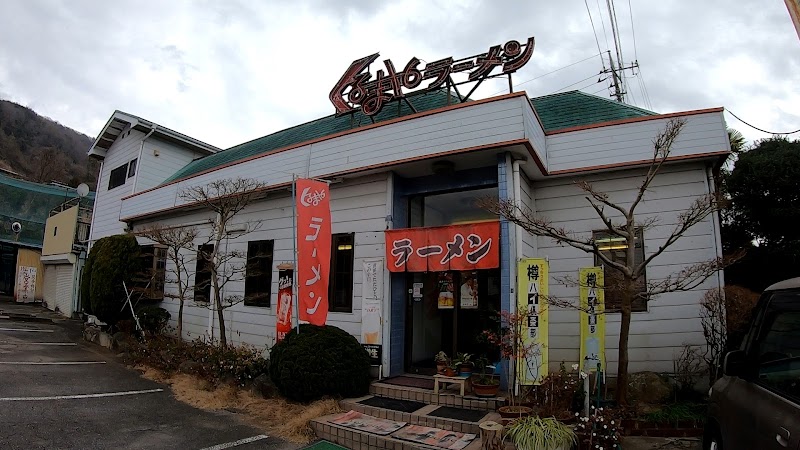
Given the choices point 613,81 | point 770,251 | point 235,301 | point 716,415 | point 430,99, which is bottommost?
point 716,415

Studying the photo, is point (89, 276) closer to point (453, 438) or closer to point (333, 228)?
point (333, 228)

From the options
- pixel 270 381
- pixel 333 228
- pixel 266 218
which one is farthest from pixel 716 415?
pixel 266 218

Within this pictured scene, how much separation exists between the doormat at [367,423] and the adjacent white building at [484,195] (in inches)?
63.3

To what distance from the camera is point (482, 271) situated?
8.52 meters

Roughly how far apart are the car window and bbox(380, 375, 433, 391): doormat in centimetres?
500

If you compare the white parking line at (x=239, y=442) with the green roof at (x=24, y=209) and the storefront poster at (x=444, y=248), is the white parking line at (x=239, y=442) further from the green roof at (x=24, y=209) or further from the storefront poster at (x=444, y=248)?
the green roof at (x=24, y=209)

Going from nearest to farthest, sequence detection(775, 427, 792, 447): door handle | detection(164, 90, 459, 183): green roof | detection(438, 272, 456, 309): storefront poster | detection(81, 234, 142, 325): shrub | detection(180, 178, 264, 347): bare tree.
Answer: detection(775, 427, 792, 447): door handle < detection(438, 272, 456, 309): storefront poster < detection(180, 178, 264, 347): bare tree < detection(164, 90, 459, 183): green roof < detection(81, 234, 142, 325): shrub

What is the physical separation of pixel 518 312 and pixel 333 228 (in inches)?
176

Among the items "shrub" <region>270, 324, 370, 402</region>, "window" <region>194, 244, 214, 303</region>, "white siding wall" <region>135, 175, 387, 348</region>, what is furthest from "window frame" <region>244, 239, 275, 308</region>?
"shrub" <region>270, 324, 370, 402</region>

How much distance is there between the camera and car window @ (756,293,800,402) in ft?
Answer: 9.66

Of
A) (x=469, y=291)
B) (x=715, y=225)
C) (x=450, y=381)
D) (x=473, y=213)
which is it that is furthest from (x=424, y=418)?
(x=715, y=225)

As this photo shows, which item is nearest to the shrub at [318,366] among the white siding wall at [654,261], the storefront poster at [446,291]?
the storefront poster at [446,291]

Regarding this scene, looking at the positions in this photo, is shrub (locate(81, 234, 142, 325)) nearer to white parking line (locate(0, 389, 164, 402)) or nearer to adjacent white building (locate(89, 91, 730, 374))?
adjacent white building (locate(89, 91, 730, 374))

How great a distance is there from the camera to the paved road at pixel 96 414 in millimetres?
5734
